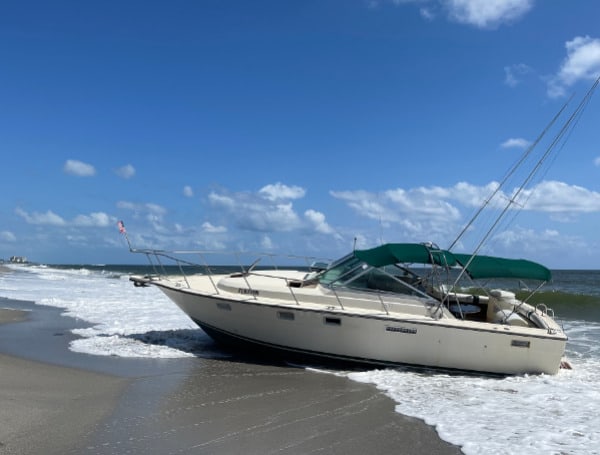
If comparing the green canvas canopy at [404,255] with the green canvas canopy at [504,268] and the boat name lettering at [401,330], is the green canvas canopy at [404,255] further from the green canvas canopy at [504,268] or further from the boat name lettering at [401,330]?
the boat name lettering at [401,330]

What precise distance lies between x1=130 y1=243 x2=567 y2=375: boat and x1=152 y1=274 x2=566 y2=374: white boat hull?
0.05 ft

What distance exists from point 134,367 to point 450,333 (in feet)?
16.7

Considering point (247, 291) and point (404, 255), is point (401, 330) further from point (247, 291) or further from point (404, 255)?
point (247, 291)

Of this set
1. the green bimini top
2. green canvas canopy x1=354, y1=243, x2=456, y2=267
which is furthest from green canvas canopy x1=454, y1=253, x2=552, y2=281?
green canvas canopy x1=354, y1=243, x2=456, y2=267

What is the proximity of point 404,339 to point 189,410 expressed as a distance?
3817 millimetres

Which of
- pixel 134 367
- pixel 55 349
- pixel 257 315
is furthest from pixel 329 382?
pixel 55 349

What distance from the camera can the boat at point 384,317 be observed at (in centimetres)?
839

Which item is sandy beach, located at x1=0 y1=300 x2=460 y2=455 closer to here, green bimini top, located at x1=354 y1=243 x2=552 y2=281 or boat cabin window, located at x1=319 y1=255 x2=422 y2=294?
boat cabin window, located at x1=319 y1=255 x2=422 y2=294

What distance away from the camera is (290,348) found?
8.84m

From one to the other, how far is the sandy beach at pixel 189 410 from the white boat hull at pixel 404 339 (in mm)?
581

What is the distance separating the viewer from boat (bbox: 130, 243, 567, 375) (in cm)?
839

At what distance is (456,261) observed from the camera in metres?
9.42

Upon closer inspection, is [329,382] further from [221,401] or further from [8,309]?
[8,309]

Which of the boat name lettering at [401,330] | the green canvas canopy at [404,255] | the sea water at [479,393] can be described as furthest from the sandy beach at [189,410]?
the green canvas canopy at [404,255]
